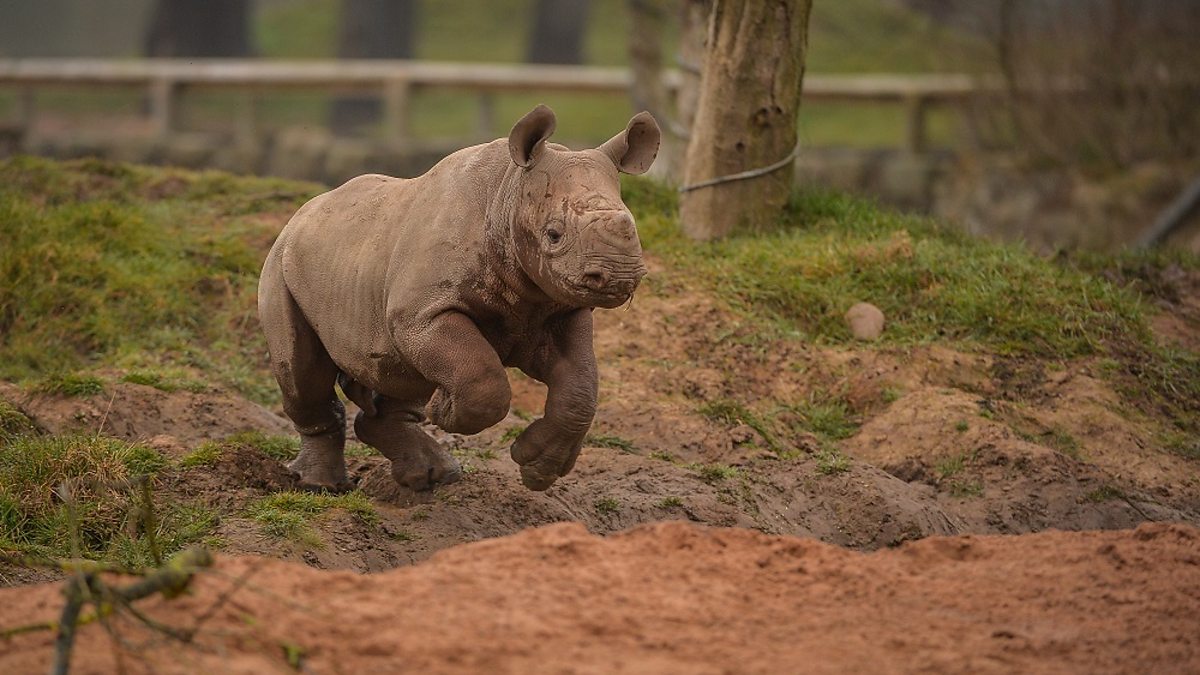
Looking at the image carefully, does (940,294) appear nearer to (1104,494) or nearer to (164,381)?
(1104,494)

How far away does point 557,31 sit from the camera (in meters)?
25.9

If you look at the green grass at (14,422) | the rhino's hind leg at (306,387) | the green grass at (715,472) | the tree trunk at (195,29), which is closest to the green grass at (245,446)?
the rhino's hind leg at (306,387)

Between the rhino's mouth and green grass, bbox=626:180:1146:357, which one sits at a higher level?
the rhino's mouth

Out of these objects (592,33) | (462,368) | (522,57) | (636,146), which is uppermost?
(636,146)

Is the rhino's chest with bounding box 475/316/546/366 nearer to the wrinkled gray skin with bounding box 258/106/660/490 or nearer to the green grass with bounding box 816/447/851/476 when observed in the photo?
the wrinkled gray skin with bounding box 258/106/660/490

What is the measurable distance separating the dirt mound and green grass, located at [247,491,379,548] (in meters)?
1.34

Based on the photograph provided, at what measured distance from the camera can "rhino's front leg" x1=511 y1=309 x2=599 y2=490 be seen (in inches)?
240

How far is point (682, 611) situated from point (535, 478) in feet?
5.70

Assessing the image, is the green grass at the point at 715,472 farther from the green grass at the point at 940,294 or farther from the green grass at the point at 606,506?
the green grass at the point at 940,294

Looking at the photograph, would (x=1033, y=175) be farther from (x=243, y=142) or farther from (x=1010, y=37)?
(x=243, y=142)

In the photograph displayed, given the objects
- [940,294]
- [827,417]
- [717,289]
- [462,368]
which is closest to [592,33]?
[717,289]

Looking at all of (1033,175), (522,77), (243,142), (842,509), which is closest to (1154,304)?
(842,509)

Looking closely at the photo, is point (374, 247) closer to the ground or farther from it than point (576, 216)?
closer to the ground

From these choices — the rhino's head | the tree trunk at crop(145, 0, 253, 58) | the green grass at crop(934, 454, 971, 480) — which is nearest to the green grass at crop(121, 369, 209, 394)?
the rhino's head
